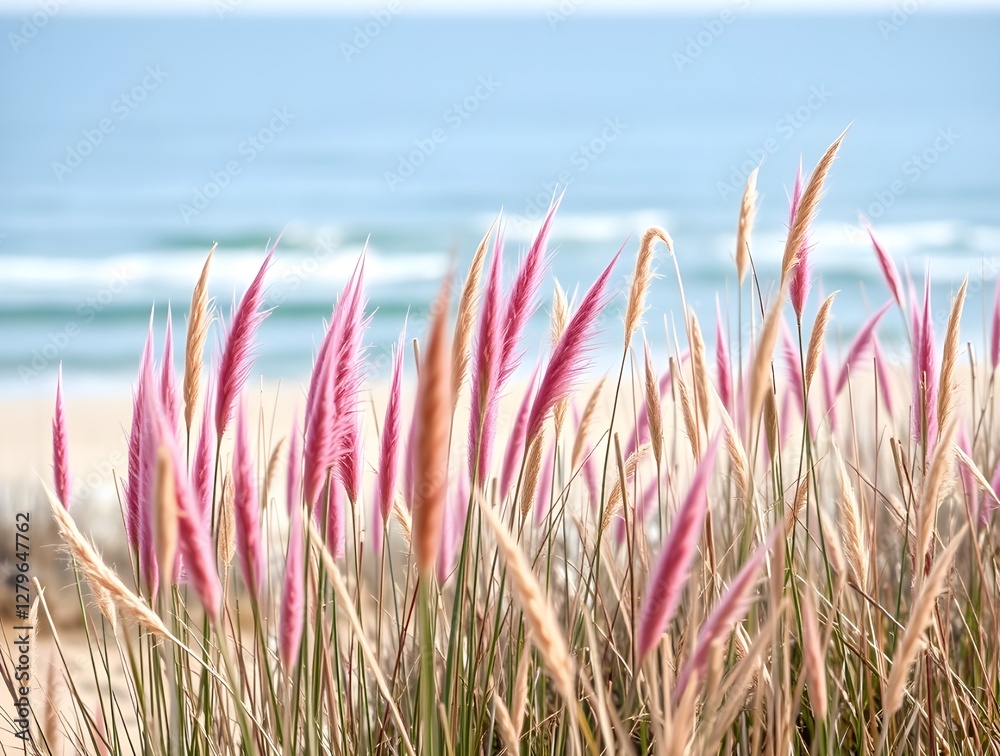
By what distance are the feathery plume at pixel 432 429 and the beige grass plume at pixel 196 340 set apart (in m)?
0.35

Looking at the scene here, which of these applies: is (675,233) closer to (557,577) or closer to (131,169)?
(131,169)

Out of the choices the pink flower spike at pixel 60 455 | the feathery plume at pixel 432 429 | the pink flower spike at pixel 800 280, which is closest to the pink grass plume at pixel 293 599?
the feathery plume at pixel 432 429

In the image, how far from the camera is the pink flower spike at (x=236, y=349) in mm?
658

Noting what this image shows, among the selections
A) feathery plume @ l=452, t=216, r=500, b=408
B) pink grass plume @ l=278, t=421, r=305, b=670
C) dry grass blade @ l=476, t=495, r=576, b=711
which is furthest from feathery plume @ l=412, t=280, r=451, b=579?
feathery plume @ l=452, t=216, r=500, b=408

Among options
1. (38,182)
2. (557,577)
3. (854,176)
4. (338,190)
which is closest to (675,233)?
(854,176)

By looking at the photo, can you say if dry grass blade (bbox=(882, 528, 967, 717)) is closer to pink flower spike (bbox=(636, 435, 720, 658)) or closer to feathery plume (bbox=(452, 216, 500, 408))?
pink flower spike (bbox=(636, 435, 720, 658))

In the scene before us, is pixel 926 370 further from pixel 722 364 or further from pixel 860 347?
pixel 860 347

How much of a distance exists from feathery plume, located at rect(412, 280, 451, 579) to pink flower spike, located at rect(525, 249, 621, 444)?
252 mm

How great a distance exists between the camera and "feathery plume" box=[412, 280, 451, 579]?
37 centimetres

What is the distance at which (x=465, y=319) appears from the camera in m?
0.72

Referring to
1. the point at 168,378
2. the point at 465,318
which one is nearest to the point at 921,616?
the point at 465,318

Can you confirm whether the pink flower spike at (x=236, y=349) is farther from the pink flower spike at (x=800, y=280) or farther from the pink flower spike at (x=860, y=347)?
the pink flower spike at (x=860, y=347)

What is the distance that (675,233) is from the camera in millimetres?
11898

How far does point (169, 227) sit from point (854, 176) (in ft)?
31.7
